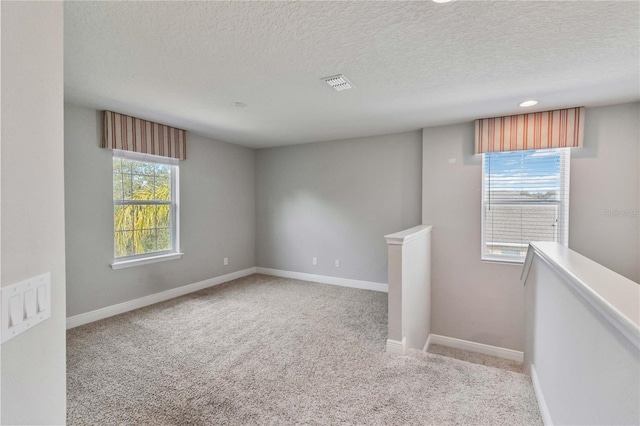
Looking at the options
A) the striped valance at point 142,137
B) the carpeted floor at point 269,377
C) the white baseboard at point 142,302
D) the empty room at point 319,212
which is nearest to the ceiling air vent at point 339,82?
the empty room at point 319,212

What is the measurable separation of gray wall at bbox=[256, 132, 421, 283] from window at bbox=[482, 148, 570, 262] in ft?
3.04

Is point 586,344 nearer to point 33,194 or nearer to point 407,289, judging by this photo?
point 407,289

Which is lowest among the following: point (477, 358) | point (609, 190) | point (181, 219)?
point (477, 358)

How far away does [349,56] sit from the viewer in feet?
7.18

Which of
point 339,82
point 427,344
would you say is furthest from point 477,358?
point 339,82

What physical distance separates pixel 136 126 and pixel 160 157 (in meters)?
0.49

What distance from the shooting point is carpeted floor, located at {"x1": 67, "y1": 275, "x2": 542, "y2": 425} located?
6.19ft

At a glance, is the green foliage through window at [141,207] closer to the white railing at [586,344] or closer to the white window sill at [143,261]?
the white window sill at [143,261]

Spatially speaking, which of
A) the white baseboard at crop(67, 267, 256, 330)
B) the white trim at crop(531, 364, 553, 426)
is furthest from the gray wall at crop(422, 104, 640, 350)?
the white baseboard at crop(67, 267, 256, 330)

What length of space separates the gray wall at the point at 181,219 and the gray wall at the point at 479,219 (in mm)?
3113

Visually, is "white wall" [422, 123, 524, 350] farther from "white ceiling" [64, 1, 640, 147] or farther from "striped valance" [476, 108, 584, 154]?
"white ceiling" [64, 1, 640, 147]

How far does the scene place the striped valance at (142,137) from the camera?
3473 millimetres

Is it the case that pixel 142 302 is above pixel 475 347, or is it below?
above

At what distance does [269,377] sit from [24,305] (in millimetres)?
1864
